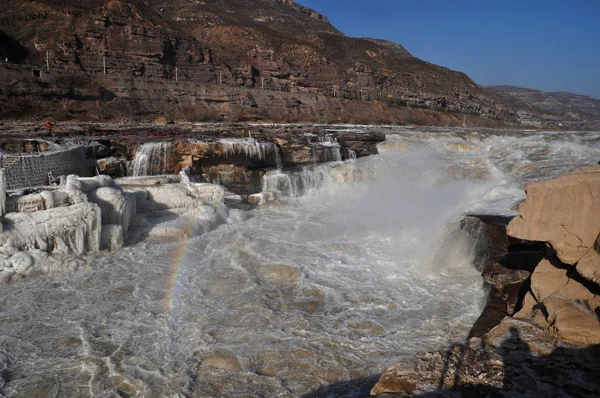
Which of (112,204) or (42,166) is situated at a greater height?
(42,166)

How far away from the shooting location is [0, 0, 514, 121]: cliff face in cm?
2912

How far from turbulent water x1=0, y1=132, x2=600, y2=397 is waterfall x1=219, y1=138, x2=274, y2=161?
3.55 metres

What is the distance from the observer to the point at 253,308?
666 centimetres

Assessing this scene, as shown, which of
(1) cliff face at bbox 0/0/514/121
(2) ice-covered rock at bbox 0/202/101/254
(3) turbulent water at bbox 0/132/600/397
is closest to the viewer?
(3) turbulent water at bbox 0/132/600/397

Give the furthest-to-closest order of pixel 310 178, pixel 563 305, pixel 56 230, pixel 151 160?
1. pixel 310 178
2. pixel 151 160
3. pixel 56 230
4. pixel 563 305

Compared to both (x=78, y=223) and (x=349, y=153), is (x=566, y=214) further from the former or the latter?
(x=349, y=153)

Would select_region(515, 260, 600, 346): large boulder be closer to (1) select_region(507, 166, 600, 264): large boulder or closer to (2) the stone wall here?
(1) select_region(507, 166, 600, 264): large boulder

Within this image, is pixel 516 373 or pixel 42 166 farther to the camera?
pixel 42 166

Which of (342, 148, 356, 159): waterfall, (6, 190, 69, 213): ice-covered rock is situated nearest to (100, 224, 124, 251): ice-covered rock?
(6, 190, 69, 213): ice-covered rock

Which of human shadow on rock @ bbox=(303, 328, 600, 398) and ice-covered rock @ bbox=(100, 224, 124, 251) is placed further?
ice-covered rock @ bbox=(100, 224, 124, 251)

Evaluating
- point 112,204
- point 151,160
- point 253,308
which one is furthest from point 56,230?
point 151,160

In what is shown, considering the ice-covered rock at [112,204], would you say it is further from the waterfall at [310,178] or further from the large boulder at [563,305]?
the large boulder at [563,305]

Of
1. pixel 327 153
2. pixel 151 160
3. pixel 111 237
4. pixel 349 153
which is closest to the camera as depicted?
pixel 111 237

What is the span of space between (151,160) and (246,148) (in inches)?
130
